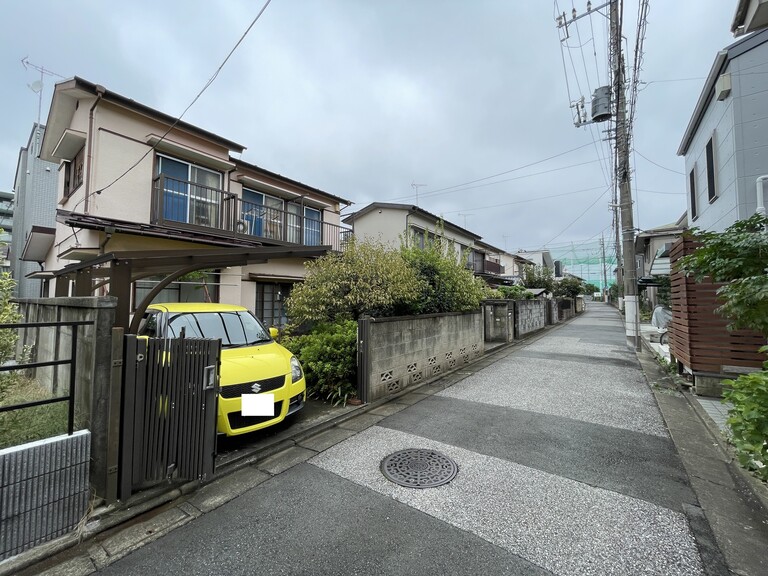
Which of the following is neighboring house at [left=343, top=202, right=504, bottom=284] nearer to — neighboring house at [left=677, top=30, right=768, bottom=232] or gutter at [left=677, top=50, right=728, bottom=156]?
gutter at [left=677, top=50, right=728, bottom=156]

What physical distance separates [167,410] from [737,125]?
10.6 metres

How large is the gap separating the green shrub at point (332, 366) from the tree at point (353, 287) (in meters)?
0.63

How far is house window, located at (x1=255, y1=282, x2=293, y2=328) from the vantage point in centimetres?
1131

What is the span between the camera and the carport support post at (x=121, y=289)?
2846 mm

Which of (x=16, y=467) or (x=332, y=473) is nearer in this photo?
(x=16, y=467)

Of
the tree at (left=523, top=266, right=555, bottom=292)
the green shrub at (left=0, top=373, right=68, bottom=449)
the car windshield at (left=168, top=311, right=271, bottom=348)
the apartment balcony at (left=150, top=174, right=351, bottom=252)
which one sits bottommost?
the green shrub at (left=0, top=373, right=68, bottom=449)

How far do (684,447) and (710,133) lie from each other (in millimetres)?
8149

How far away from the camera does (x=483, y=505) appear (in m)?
2.76

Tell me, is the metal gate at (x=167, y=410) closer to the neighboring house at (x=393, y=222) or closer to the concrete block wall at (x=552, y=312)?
the neighboring house at (x=393, y=222)

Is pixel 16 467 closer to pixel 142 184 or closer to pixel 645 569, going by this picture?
pixel 645 569

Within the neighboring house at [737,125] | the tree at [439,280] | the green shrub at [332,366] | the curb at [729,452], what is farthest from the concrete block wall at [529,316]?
the green shrub at [332,366]

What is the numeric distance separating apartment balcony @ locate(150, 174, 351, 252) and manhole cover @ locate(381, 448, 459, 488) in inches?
218

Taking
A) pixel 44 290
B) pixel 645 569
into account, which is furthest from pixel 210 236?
pixel 645 569

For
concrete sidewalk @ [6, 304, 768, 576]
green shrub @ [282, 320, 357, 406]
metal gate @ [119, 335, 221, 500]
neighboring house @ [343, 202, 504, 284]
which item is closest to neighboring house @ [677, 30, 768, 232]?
concrete sidewalk @ [6, 304, 768, 576]
